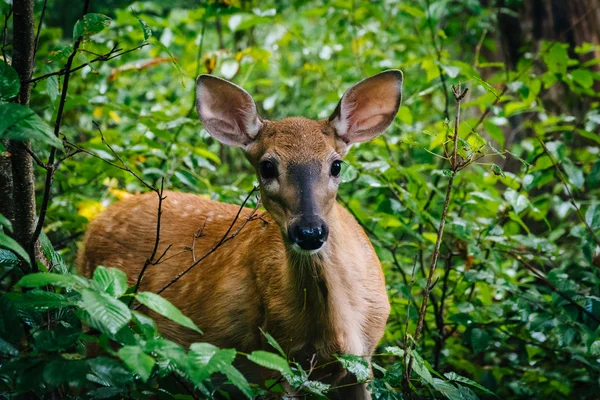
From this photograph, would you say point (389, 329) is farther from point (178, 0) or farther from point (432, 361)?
point (178, 0)

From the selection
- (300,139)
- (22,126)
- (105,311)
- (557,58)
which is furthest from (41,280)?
(557,58)

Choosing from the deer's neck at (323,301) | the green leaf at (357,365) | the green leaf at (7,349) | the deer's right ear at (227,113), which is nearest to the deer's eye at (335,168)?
the deer's neck at (323,301)

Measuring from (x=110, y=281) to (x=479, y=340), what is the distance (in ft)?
8.83

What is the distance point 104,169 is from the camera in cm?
457

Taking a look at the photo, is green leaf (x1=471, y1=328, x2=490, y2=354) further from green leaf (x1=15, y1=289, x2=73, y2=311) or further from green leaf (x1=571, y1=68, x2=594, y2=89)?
green leaf (x1=15, y1=289, x2=73, y2=311)

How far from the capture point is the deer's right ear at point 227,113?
4.06 metres

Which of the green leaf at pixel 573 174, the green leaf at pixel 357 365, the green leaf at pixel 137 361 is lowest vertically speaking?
the green leaf at pixel 357 365

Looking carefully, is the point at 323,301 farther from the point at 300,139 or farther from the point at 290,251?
the point at 300,139

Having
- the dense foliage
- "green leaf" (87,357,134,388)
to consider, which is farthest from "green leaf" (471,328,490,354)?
"green leaf" (87,357,134,388)

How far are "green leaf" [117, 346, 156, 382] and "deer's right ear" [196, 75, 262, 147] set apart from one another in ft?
7.74

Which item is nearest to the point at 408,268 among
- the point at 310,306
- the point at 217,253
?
the point at 217,253

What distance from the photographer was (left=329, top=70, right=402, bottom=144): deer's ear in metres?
4.06

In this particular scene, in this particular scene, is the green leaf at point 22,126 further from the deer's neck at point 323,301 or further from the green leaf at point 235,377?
the deer's neck at point 323,301

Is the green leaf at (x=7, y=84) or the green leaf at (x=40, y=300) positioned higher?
the green leaf at (x=7, y=84)
